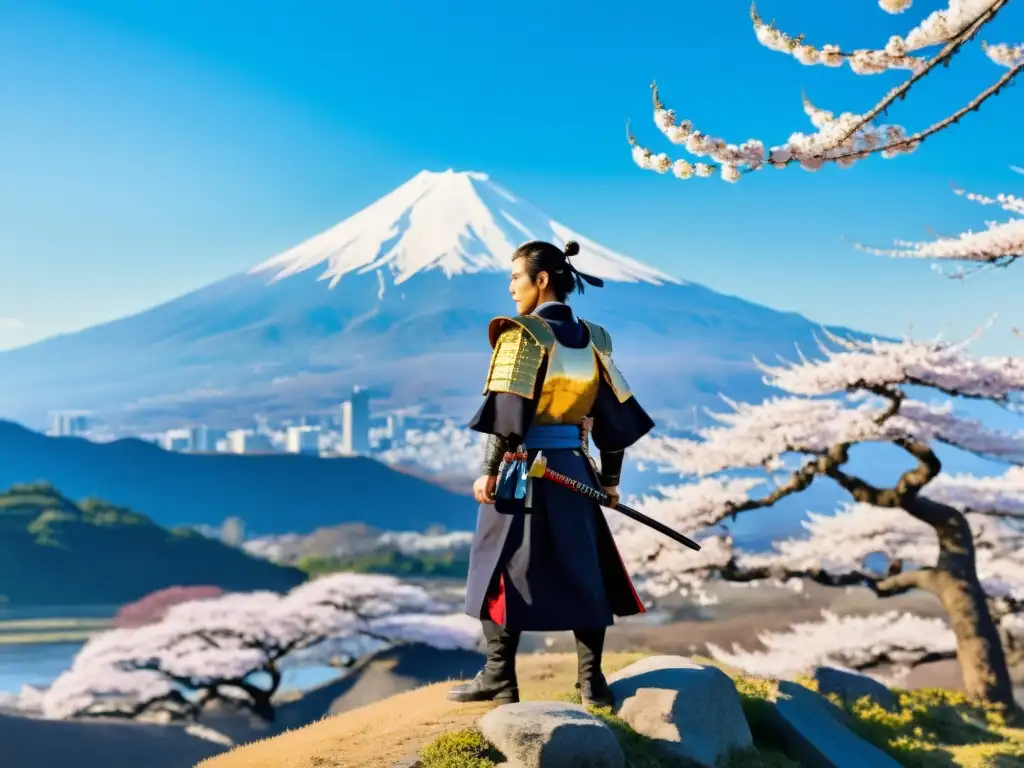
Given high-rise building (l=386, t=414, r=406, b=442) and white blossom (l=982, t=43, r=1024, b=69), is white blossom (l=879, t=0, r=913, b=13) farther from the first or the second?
high-rise building (l=386, t=414, r=406, b=442)

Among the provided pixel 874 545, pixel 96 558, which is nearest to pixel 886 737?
pixel 874 545

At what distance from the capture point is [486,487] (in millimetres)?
3588

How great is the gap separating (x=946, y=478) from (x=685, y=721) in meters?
6.88

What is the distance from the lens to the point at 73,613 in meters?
15.2

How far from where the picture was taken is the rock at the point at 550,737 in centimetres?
326

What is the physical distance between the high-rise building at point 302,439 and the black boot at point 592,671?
18709mm

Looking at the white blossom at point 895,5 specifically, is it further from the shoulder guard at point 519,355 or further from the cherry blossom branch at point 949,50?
the shoulder guard at point 519,355

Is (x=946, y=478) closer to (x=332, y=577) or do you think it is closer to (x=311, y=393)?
(x=332, y=577)

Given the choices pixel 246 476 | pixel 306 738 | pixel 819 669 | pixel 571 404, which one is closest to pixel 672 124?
pixel 571 404

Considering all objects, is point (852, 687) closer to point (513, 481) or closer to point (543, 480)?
point (543, 480)

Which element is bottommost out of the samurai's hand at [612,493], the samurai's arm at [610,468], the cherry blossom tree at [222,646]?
the cherry blossom tree at [222,646]

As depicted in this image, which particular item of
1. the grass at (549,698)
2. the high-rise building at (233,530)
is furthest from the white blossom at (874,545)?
the high-rise building at (233,530)

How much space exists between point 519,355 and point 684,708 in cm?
154

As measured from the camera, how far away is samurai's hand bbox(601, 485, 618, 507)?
3802 mm
